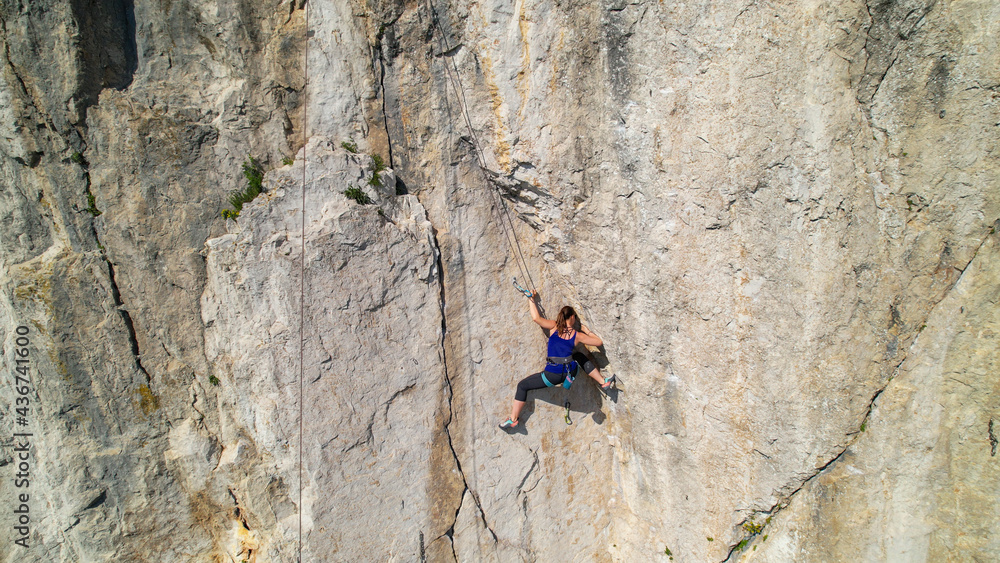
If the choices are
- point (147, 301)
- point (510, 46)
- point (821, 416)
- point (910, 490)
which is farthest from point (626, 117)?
point (147, 301)

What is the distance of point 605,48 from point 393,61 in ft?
5.65

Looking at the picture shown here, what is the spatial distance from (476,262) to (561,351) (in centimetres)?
110

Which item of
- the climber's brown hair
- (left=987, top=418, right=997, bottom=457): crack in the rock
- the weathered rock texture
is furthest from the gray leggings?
(left=987, top=418, right=997, bottom=457): crack in the rock

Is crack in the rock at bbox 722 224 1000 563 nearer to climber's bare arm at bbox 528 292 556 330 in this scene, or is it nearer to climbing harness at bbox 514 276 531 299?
climber's bare arm at bbox 528 292 556 330

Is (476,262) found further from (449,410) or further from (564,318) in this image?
(449,410)

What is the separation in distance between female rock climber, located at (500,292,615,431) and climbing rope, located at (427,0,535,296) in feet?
1.10

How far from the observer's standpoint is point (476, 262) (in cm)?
463

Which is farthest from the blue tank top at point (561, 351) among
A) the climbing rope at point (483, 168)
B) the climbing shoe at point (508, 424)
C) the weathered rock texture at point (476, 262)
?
the climbing shoe at point (508, 424)

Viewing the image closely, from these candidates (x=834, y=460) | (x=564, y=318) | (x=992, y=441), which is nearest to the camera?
(x=992, y=441)

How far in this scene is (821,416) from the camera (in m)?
3.90

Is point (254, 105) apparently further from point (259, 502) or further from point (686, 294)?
point (686, 294)

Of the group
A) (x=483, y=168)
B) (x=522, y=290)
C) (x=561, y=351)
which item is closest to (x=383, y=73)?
(x=483, y=168)

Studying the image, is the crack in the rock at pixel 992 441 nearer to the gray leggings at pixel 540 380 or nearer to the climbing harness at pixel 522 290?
the gray leggings at pixel 540 380

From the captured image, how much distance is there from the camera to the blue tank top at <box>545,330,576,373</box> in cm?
457
